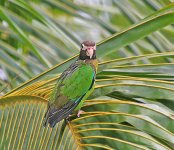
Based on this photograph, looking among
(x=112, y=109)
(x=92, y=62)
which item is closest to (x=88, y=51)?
(x=92, y=62)

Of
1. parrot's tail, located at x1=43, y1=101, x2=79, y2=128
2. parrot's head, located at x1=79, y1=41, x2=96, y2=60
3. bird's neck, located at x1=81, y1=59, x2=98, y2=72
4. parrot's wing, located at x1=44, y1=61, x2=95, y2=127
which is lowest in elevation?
parrot's tail, located at x1=43, y1=101, x2=79, y2=128

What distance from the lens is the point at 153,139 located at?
0.88 metres

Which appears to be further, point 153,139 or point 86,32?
point 86,32

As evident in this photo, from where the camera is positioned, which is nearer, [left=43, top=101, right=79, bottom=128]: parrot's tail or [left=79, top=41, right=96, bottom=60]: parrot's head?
[left=43, top=101, right=79, bottom=128]: parrot's tail

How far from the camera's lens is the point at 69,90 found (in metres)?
1.00

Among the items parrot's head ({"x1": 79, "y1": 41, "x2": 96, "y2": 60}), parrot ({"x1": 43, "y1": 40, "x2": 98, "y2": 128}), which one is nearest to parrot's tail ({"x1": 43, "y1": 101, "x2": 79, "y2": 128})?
parrot ({"x1": 43, "y1": 40, "x2": 98, "y2": 128})

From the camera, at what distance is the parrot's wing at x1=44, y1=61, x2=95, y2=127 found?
3.09 ft

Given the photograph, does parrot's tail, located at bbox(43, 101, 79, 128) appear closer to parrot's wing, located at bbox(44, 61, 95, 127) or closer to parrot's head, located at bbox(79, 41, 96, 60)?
parrot's wing, located at bbox(44, 61, 95, 127)

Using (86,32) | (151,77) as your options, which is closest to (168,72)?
(151,77)

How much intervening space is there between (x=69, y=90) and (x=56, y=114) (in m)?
0.07

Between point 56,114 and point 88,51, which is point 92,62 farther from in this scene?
point 56,114

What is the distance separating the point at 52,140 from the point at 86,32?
84.6 inches

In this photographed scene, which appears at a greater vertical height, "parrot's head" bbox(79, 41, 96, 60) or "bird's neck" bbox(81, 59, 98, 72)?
"parrot's head" bbox(79, 41, 96, 60)

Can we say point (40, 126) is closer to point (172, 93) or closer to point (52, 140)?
point (52, 140)
